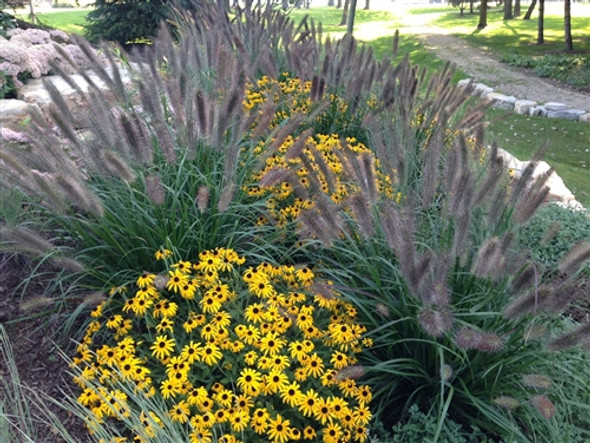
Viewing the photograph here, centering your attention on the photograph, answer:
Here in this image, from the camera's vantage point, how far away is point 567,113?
36.0 ft

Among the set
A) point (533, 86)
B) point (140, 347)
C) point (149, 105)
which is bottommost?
point (533, 86)

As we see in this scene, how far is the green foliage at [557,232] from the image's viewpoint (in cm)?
409

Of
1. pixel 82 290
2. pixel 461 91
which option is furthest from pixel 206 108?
pixel 461 91

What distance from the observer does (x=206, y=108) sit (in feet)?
9.41

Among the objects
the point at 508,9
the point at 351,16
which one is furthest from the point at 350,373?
the point at 508,9

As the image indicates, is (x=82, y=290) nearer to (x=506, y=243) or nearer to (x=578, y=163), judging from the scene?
(x=506, y=243)

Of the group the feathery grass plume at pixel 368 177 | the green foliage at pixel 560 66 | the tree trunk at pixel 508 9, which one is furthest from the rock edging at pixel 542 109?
the tree trunk at pixel 508 9

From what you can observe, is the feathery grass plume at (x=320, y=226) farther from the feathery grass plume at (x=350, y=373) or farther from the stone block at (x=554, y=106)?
the stone block at (x=554, y=106)

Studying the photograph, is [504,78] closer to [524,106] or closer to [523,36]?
[524,106]

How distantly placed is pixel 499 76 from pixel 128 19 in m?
9.88

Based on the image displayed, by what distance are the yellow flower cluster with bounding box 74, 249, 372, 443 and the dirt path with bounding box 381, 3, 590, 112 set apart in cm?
840

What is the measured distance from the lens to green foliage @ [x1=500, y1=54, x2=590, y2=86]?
1415 cm

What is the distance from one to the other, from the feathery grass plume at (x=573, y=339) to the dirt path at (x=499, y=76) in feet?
28.4

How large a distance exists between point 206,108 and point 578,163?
7.31m
